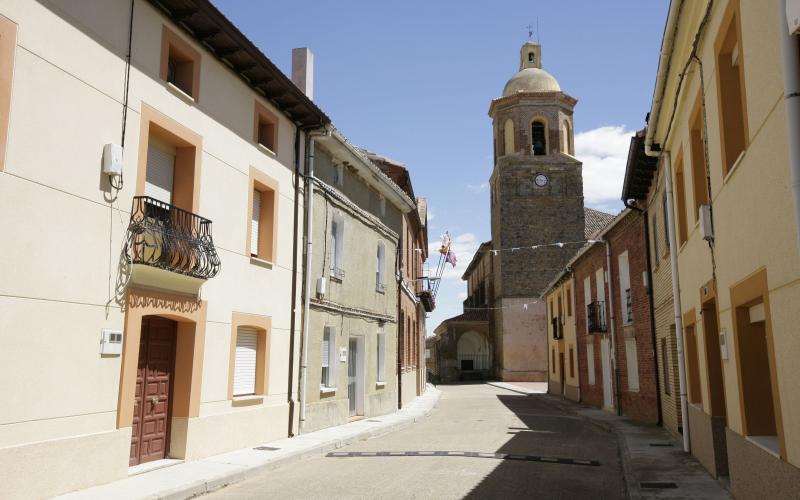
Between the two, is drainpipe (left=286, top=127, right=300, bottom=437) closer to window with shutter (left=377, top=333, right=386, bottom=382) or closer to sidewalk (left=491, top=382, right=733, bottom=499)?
sidewalk (left=491, top=382, right=733, bottom=499)

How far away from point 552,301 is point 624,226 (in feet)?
54.8

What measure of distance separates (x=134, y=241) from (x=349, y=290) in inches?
347

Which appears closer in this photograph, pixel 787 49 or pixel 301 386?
pixel 787 49

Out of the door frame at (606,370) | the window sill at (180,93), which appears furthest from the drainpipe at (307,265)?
the door frame at (606,370)

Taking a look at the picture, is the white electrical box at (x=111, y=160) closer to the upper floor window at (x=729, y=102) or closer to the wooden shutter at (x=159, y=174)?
Result: the wooden shutter at (x=159, y=174)

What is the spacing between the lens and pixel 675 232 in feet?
38.9

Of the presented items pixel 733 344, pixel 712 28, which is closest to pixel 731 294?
pixel 733 344

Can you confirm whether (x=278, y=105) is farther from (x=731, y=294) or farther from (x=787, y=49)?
(x=787, y=49)

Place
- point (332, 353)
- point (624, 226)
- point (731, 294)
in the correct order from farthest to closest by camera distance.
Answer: point (624, 226)
point (332, 353)
point (731, 294)

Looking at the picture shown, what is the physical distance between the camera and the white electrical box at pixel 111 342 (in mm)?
8312

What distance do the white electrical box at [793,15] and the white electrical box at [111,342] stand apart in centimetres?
796

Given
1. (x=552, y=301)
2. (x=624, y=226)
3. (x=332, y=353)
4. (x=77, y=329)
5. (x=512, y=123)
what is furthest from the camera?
(x=512, y=123)

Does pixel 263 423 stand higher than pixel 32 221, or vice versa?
pixel 32 221

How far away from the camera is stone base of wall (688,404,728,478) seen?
8.95 m
